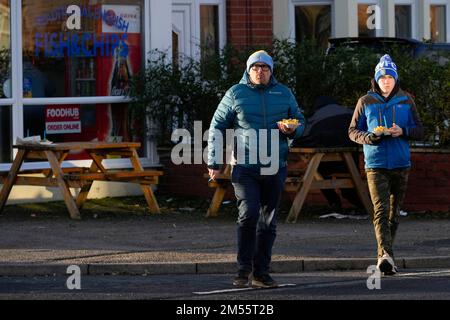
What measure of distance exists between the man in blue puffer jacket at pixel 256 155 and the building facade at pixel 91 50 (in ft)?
21.3

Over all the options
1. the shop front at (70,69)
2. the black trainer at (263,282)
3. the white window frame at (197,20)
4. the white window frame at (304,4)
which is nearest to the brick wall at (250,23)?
the white window frame at (197,20)

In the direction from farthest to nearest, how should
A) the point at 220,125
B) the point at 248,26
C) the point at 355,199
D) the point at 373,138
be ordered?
the point at 248,26, the point at 355,199, the point at 373,138, the point at 220,125

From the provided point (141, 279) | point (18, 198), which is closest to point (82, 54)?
point (18, 198)

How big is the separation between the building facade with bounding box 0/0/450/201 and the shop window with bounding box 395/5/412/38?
107 inches

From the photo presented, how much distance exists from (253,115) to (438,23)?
40.0ft

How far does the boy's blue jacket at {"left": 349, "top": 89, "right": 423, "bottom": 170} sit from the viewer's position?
11.9 m

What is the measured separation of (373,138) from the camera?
11.8 metres

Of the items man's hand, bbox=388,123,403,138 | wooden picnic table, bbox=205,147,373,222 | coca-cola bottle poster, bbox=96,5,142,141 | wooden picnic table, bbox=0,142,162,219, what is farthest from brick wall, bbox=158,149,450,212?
man's hand, bbox=388,123,403,138

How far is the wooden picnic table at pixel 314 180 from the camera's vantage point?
15453 millimetres

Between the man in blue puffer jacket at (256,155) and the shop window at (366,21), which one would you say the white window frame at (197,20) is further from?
the man in blue puffer jacket at (256,155)

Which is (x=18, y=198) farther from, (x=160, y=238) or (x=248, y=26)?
(x=248, y=26)

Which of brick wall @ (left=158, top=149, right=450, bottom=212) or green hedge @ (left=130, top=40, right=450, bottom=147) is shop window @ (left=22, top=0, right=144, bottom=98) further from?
brick wall @ (left=158, top=149, right=450, bottom=212)

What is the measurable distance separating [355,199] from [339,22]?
5.27 m

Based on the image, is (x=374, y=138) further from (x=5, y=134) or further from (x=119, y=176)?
(x=5, y=134)
